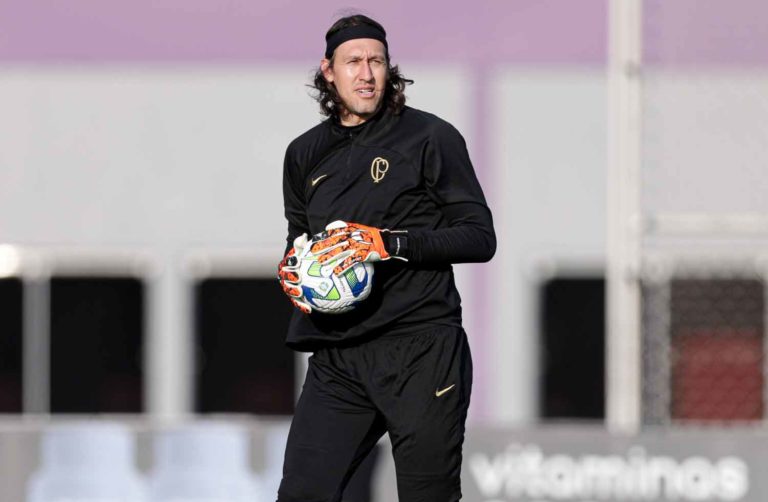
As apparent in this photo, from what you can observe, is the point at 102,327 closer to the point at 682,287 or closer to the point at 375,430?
the point at 682,287

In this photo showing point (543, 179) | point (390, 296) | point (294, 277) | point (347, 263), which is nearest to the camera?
point (347, 263)

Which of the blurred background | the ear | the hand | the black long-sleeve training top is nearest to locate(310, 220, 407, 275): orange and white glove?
the hand

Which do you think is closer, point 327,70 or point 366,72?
point 366,72

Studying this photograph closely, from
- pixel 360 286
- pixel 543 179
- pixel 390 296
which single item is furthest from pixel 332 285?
pixel 543 179

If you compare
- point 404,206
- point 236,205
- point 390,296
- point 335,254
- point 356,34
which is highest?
point 356,34

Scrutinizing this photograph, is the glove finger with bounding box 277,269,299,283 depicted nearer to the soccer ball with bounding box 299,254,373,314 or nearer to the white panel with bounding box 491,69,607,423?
the soccer ball with bounding box 299,254,373,314

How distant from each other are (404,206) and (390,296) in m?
0.23

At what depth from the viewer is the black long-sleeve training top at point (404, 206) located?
167 inches

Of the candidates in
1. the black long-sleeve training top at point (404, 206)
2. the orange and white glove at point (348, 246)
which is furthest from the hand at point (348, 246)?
the black long-sleeve training top at point (404, 206)

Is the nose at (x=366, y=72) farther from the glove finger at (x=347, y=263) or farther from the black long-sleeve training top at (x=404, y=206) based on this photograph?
the glove finger at (x=347, y=263)

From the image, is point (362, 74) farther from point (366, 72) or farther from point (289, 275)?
point (289, 275)

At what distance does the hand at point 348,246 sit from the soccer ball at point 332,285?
0.06 ft

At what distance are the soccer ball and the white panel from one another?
811 cm

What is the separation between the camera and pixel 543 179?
40.5 ft
